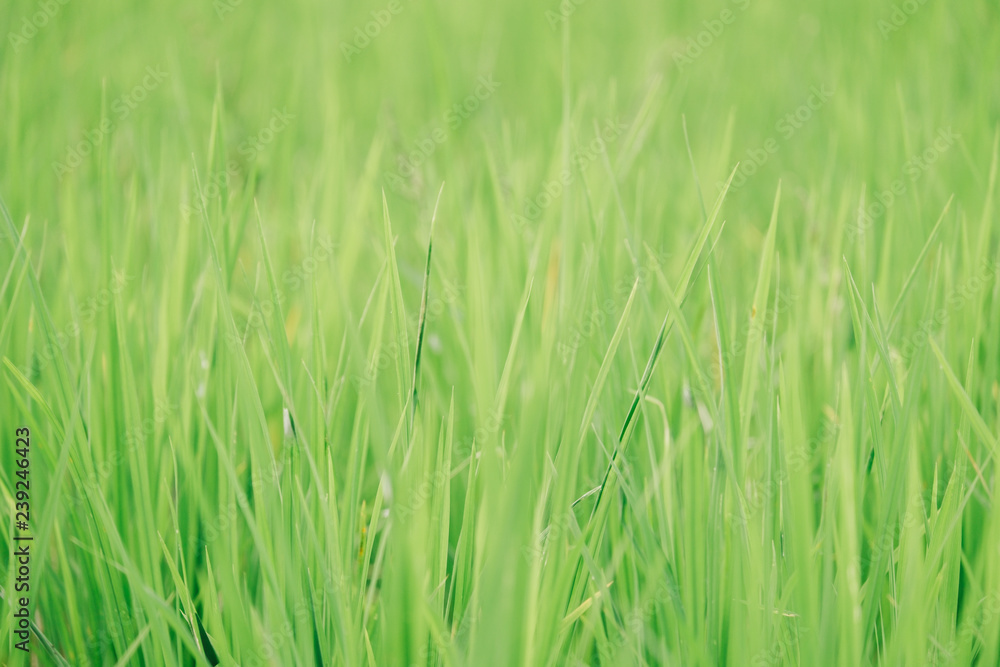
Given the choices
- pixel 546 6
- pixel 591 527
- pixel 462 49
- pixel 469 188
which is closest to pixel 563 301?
pixel 591 527

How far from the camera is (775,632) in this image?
1.81 ft

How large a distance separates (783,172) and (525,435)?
126cm

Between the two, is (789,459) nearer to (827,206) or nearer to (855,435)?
(855,435)
